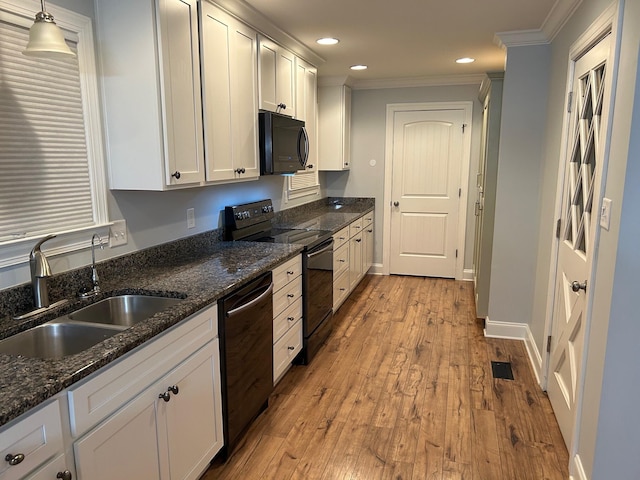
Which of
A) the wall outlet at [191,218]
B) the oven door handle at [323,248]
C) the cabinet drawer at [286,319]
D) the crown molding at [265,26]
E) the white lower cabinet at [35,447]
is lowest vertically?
the cabinet drawer at [286,319]

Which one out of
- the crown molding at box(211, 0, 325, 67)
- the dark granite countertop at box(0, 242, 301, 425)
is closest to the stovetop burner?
the dark granite countertop at box(0, 242, 301, 425)

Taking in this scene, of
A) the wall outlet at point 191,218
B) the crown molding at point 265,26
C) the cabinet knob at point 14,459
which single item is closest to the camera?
the cabinet knob at point 14,459

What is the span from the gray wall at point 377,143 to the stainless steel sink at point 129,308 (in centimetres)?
390

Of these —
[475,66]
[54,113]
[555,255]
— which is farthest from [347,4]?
[475,66]

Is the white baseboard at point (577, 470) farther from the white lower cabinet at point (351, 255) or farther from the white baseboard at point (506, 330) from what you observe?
the white lower cabinet at point (351, 255)

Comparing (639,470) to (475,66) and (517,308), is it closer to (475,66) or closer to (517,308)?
(517,308)

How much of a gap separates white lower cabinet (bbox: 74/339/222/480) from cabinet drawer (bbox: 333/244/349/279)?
2.01 meters

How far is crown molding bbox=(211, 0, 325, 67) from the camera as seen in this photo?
2531mm

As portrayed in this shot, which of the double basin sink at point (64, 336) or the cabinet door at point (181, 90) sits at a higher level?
the cabinet door at point (181, 90)

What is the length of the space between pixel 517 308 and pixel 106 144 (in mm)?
3174

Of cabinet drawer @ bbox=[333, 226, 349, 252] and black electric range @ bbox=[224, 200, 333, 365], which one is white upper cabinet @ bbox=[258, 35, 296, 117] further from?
cabinet drawer @ bbox=[333, 226, 349, 252]

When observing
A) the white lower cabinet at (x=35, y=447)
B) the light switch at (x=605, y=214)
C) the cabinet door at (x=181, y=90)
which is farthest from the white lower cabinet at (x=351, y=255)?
the white lower cabinet at (x=35, y=447)

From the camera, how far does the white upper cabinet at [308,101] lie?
145 inches

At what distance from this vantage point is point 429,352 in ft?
11.3
